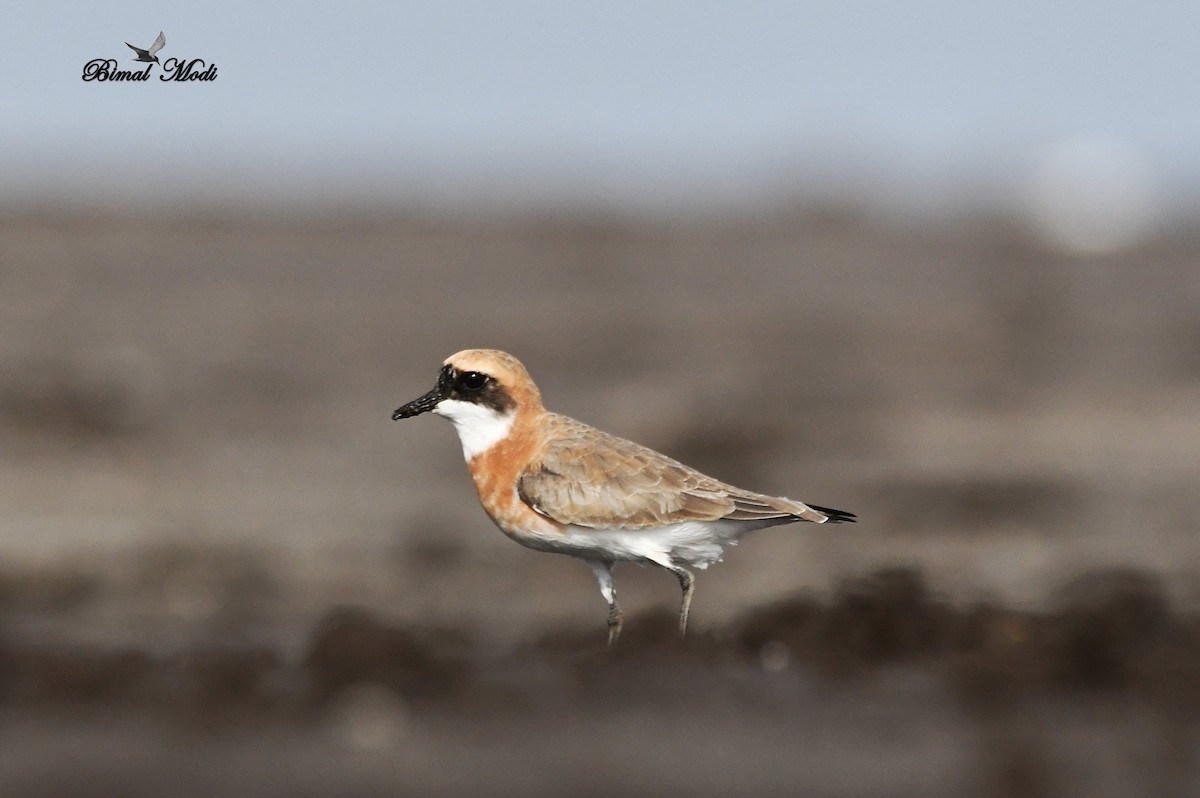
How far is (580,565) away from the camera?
53.6 feet

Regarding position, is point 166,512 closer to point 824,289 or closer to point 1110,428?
point 1110,428

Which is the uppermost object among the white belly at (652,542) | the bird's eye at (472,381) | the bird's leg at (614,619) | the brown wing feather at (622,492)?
the bird's eye at (472,381)

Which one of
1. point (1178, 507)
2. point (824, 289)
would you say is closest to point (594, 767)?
point (1178, 507)

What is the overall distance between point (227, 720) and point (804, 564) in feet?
23.1

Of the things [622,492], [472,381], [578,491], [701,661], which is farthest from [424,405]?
[701,661]

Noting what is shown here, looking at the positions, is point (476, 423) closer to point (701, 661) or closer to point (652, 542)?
point (652, 542)

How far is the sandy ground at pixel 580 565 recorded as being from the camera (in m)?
9.52

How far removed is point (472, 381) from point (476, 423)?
227mm

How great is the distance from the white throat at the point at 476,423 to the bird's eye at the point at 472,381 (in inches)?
3.2

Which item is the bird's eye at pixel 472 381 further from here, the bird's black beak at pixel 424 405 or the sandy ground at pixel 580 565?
the sandy ground at pixel 580 565

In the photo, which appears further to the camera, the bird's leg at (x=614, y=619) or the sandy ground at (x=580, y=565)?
the sandy ground at (x=580, y=565)

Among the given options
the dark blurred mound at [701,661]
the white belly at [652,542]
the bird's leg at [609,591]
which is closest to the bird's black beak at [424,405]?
the white belly at [652,542]

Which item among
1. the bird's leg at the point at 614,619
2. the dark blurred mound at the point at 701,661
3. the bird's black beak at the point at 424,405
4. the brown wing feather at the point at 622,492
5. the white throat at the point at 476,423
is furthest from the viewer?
the dark blurred mound at the point at 701,661

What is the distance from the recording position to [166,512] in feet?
60.7
